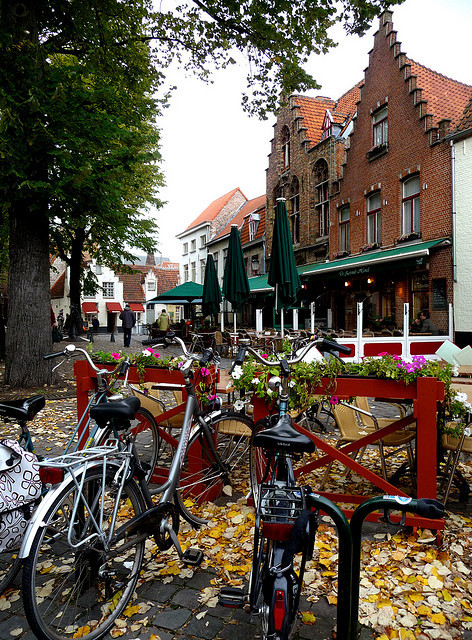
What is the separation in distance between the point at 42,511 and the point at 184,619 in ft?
3.42

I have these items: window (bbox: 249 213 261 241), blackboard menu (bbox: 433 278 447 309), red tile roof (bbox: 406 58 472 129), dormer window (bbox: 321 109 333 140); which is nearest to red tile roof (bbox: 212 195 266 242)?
window (bbox: 249 213 261 241)

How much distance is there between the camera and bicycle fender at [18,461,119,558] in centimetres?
189

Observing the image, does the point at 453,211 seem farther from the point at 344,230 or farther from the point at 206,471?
the point at 206,471

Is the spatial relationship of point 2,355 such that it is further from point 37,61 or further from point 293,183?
point 293,183

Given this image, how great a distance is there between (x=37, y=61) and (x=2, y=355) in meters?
9.65

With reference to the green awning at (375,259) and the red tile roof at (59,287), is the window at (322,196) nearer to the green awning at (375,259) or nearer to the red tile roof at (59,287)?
the green awning at (375,259)

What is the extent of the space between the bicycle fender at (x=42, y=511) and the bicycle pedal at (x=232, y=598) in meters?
0.98

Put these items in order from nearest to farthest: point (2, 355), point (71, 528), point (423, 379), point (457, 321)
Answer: point (71, 528), point (423, 379), point (457, 321), point (2, 355)

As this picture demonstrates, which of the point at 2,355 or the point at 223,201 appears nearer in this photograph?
the point at 2,355

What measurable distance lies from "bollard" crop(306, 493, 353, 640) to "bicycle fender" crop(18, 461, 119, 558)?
3.77 feet

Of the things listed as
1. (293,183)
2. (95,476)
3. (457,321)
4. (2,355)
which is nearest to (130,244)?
(2,355)

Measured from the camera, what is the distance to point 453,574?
2.69 metres

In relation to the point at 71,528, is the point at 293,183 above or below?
above

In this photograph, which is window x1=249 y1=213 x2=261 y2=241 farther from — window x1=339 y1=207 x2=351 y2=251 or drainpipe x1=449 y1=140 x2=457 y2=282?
drainpipe x1=449 y1=140 x2=457 y2=282
